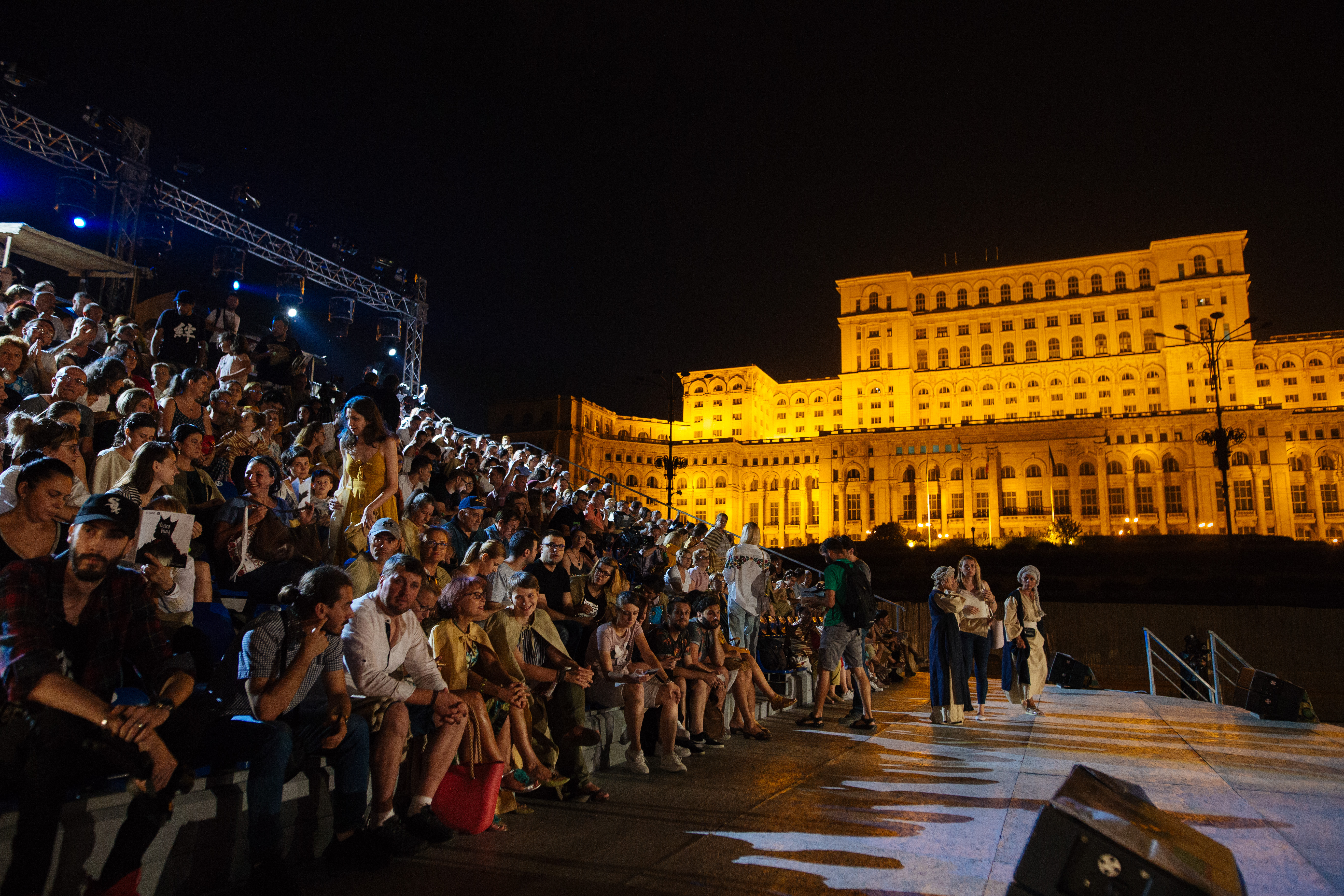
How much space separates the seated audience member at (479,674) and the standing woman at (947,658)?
4.88 m

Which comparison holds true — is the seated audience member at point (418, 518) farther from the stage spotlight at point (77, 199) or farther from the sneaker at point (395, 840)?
the stage spotlight at point (77, 199)

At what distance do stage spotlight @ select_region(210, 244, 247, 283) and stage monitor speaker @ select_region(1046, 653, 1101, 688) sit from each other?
18766 mm

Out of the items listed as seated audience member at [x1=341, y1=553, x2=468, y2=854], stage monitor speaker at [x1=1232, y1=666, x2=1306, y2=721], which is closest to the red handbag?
seated audience member at [x1=341, y1=553, x2=468, y2=854]

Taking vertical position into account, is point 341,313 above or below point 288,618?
above

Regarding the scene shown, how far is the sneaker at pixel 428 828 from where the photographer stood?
3602mm

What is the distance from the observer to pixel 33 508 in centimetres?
307

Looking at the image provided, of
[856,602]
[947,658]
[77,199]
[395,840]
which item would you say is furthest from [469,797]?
[77,199]

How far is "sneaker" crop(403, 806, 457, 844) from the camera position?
3.60 m

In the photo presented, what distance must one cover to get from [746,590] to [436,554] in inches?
174

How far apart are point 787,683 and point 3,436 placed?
7.67 m

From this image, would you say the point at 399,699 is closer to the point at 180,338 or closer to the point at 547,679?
the point at 547,679

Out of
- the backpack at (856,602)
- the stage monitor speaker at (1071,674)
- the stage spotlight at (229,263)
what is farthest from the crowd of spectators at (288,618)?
the stage spotlight at (229,263)

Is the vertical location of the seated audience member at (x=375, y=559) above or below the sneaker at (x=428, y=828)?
above

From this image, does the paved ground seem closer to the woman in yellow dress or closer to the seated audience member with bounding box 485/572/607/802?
the seated audience member with bounding box 485/572/607/802
